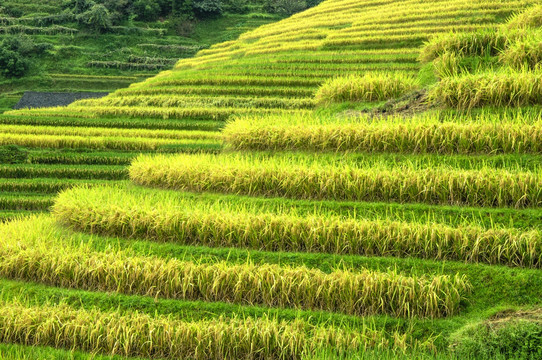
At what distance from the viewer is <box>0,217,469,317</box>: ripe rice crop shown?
17.7 feet

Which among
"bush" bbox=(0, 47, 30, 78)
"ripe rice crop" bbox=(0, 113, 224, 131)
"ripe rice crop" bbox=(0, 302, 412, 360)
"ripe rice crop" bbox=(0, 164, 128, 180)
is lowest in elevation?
"ripe rice crop" bbox=(0, 164, 128, 180)

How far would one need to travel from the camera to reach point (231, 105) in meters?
20.0

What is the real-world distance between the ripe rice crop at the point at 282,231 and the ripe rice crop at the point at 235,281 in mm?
510

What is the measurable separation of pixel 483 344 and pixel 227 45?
103 feet

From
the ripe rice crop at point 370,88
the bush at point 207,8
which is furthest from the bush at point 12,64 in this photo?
the ripe rice crop at point 370,88

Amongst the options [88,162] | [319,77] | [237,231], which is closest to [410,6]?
[319,77]

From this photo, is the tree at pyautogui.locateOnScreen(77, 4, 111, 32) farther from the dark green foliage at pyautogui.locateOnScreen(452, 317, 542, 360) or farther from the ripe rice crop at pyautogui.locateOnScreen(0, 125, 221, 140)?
the dark green foliage at pyautogui.locateOnScreen(452, 317, 542, 360)

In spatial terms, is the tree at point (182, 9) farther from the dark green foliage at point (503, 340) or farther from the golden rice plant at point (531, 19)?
the dark green foliage at point (503, 340)

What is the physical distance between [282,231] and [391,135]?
2.70m

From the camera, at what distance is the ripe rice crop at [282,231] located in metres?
5.87

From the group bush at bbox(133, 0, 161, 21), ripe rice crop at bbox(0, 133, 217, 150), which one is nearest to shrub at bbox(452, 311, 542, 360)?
ripe rice crop at bbox(0, 133, 217, 150)

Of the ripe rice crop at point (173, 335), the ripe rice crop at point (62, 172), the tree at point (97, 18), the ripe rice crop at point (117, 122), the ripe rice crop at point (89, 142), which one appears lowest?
the ripe rice crop at point (62, 172)

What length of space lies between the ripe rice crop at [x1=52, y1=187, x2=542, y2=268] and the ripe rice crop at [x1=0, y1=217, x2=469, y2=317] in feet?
1.67

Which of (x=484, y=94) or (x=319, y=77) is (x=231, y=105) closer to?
(x=319, y=77)
